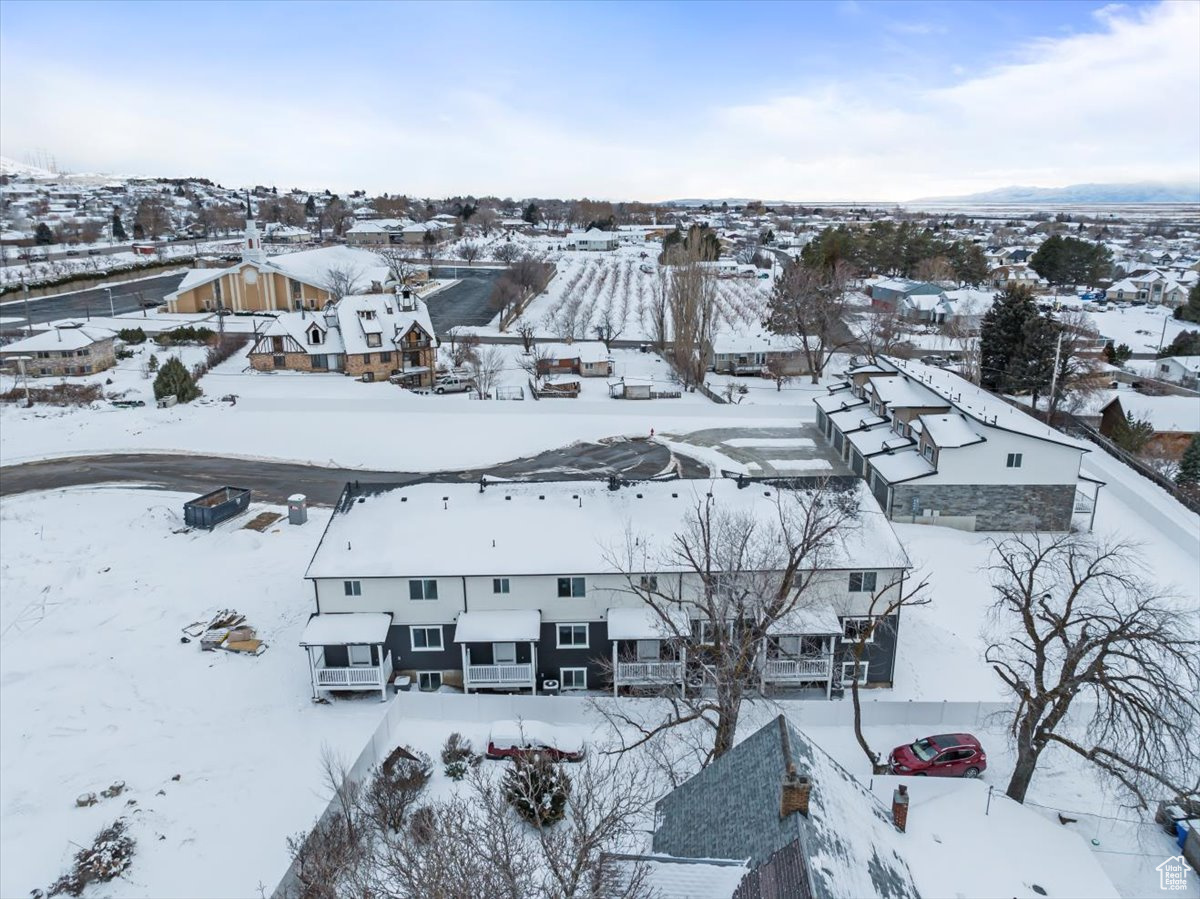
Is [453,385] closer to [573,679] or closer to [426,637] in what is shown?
[426,637]

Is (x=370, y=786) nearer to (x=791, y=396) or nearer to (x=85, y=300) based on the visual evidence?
(x=791, y=396)

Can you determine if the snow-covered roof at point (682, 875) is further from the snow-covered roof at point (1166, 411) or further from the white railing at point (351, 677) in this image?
the snow-covered roof at point (1166, 411)

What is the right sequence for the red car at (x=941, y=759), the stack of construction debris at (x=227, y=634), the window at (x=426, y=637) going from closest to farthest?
the red car at (x=941, y=759) < the window at (x=426, y=637) < the stack of construction debris at (x=227, y=634)

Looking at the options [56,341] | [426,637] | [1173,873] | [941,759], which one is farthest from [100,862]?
[56,341]

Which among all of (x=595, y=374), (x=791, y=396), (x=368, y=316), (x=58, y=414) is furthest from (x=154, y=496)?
(x=791, y=396)

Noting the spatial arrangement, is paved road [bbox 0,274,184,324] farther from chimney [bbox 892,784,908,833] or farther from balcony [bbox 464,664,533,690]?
chimney [bbox 892,784,908,833]

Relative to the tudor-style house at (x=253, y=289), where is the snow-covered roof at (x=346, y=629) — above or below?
below

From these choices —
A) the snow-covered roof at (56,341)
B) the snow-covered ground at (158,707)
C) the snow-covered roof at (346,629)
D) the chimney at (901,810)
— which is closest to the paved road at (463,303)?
the snow-covered roof at (56,341)
